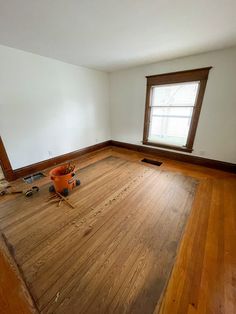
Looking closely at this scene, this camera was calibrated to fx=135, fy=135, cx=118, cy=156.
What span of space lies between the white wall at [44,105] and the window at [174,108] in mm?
1641

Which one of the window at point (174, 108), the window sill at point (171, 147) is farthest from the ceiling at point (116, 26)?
the window sill at point (171, 147)

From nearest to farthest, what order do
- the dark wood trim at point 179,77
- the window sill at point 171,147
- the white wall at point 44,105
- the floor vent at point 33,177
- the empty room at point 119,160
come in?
the empty room at point 119,160
the white wall at point 44,105
the floor vent at point 33,177
the dark wood trim at point 179,77
the window sill at point 171,147

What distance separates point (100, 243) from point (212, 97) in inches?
131

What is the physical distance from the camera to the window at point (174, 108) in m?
2.98

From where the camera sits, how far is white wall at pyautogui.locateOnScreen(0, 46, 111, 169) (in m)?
2.43

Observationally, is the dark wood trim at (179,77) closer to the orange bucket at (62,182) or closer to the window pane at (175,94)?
the window pane at (175,94)

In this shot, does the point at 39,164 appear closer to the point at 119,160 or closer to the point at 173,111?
the point at 119,160

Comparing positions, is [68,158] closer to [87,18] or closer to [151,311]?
[87,18]

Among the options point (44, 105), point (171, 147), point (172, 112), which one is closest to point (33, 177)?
point (44, 105)

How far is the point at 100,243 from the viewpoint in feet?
4.76

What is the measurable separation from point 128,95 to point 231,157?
9.93 ft

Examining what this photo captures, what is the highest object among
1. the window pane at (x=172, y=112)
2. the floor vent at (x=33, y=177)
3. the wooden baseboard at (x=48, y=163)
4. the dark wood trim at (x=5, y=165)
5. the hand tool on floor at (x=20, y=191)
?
the window pane at (x=172, y=112)

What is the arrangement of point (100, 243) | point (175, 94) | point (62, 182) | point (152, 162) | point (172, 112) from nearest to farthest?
point (100, 243) → point (62, 182) → point (175, 94) → point (172, 112) → point (152, 162)

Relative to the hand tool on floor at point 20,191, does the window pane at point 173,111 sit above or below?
above
